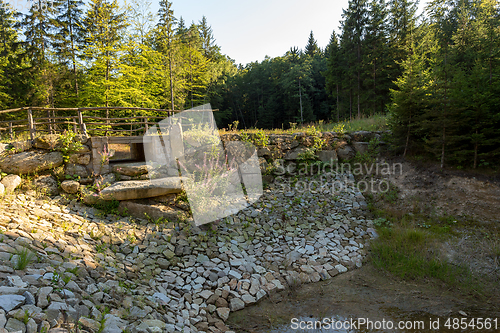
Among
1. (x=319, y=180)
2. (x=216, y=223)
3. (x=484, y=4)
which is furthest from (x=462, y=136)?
(x=484, y=4)

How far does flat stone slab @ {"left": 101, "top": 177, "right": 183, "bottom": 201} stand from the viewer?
6.30 metres

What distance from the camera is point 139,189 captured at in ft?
20.8

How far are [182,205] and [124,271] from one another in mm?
2337

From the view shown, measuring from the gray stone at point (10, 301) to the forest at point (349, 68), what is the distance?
402 inches

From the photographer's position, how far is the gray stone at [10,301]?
97.9 inches

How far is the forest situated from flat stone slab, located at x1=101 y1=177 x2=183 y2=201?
27.4 feet

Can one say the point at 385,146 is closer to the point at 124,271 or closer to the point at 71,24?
the point at 124,271

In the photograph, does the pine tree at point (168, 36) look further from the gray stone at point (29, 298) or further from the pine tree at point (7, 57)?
the gray stone at point (29, 298)

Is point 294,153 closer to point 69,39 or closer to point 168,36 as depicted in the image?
point 168,36

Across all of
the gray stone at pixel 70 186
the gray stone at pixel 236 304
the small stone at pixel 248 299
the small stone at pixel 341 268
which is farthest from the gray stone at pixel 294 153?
the gray stone at pixel 70 186

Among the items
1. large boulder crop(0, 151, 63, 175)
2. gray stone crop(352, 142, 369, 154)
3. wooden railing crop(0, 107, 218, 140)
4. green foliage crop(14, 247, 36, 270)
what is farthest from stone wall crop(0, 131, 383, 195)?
gray stone crop(352, 142, 369, 154)

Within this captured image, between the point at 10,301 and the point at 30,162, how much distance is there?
211 inches

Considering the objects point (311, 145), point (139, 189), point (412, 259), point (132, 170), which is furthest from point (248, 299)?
point (311, 145)

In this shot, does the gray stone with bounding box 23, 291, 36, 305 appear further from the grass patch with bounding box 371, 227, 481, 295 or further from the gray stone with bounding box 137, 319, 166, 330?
the grass patch with bounding box 371, 227, 481, 295
